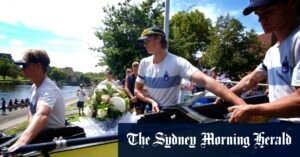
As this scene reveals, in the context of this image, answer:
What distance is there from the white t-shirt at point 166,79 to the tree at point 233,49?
3209 cm

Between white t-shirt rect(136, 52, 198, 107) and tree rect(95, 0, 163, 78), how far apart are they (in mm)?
13267

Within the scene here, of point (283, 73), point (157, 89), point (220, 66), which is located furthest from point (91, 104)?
point (220, 66)

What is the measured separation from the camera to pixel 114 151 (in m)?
2.27

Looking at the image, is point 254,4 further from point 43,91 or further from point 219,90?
point 43,91

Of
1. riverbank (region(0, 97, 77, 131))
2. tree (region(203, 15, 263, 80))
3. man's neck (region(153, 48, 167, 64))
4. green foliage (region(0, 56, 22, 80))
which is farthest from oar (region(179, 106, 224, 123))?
green foliage (region(0, 56, 22, 80))

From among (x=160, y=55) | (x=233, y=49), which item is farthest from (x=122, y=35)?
(x=233, y=49)

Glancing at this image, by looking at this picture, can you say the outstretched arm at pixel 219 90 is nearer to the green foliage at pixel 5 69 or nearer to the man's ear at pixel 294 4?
the man's ear at pixel 294 4

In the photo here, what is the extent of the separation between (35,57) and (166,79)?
4.48 feet

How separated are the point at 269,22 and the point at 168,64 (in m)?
1.67

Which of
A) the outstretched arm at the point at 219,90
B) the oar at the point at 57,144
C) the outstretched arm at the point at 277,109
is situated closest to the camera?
the outstretched arm at the point at 277,109

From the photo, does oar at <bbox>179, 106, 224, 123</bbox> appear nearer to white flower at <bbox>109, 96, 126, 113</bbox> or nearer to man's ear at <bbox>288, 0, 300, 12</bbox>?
white flower at <bbox>109, 96, 126, 113</bbox>

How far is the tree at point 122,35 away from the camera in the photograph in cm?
1778

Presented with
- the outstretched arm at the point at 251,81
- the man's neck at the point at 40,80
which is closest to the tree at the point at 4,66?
the man's neck at the point at 40,80

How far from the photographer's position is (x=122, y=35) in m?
18.2
